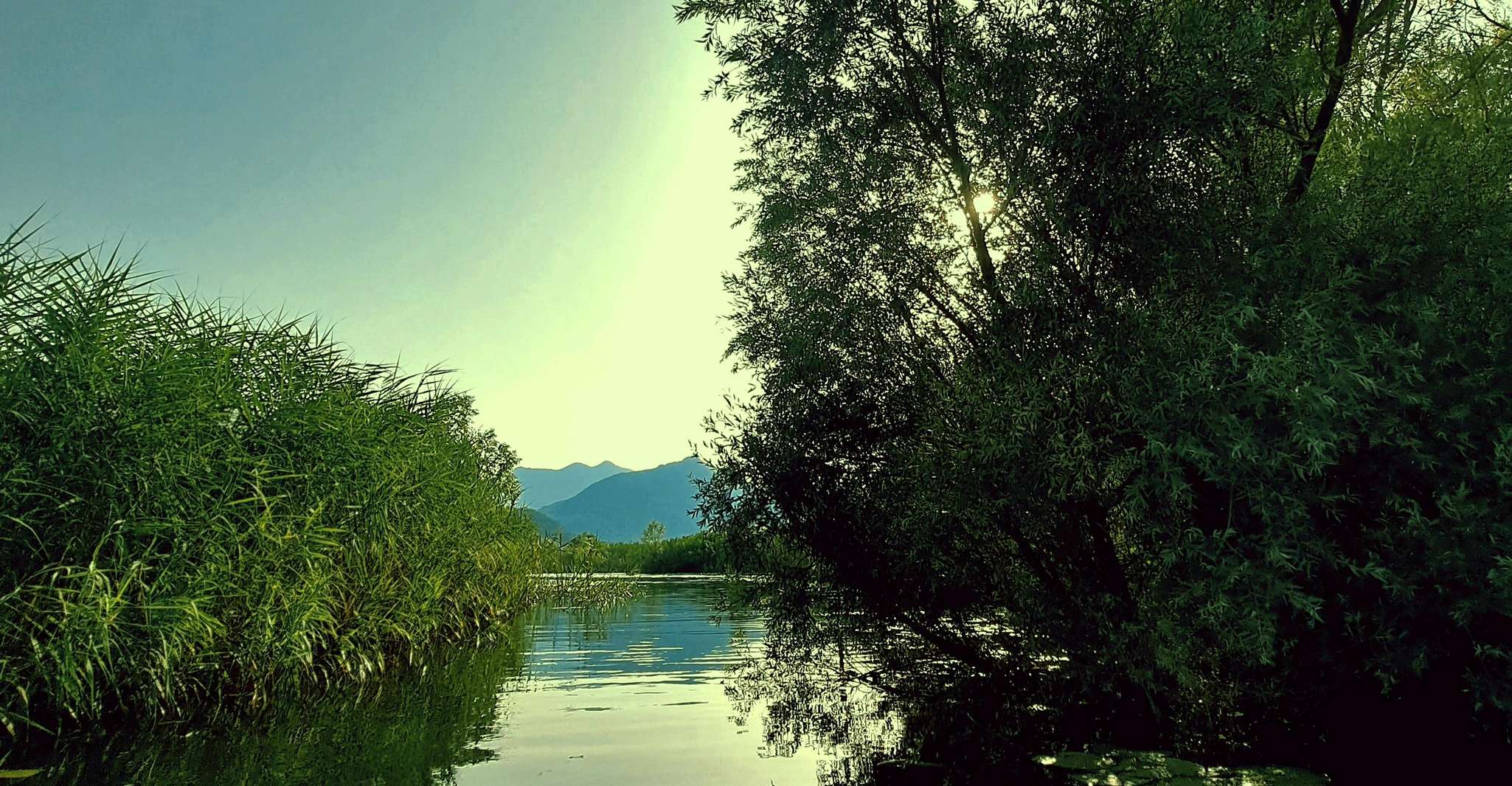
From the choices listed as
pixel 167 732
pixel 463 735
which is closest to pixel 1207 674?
pixel 463 735

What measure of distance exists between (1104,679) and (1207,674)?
1462mm

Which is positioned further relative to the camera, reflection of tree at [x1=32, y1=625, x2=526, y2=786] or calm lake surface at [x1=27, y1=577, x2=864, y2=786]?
calm lake surface at [x1=27, y1=577, x2=864, y2=786]

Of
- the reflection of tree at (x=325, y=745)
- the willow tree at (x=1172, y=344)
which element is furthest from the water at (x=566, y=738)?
the willow tree at (x=1172, y=344)

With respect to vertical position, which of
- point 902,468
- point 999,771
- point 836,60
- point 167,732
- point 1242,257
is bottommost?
point 999,771

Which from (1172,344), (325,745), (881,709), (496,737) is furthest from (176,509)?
(1172,344)

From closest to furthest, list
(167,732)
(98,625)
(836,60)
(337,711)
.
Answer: (98,625)
(167,732)
(337,711)
(836,60)

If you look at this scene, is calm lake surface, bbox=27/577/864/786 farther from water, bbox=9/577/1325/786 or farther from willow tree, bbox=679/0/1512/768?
willow tree, bbox=679/0/1512/768

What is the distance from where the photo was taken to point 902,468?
12836mm

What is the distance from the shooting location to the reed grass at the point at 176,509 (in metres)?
9.65

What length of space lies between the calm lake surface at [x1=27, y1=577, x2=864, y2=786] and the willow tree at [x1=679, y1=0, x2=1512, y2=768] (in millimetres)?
3519

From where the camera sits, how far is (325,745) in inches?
414

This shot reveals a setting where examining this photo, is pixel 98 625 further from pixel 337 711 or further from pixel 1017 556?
pixel 1017 556

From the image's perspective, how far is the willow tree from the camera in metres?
10.0

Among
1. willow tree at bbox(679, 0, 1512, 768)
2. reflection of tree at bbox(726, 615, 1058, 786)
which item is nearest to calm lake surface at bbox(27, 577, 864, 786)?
reflection of tree at bbox(726, 615, 1058, 786)
